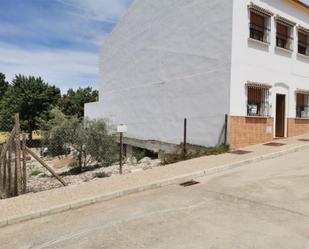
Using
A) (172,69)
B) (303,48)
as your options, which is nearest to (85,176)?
(172,69)

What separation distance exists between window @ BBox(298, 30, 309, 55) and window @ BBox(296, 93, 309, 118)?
2502 millimetres

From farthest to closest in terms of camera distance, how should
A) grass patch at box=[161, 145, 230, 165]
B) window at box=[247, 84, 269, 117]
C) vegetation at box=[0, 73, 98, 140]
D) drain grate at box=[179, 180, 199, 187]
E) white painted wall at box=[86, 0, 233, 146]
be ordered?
vegetation at box=[0, 73, 98, 140]
window at box=[247, 84, 269, 117]
white painted wall at box=[86, 0, 233, 146]
grass patch at box=[161, 145, 230, 165]
drain grate at box=[179, 180, 199, 187]

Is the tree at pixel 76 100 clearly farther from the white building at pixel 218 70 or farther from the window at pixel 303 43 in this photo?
the window at pixel 303 43

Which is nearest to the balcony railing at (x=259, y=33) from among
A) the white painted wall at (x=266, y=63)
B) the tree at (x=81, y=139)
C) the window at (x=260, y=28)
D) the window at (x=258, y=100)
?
the window at (x=260, y=28)

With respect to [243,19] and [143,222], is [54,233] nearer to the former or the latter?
[143,222]

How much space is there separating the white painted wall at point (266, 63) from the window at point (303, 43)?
550 mm

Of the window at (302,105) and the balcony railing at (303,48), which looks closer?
the window at (302,105)

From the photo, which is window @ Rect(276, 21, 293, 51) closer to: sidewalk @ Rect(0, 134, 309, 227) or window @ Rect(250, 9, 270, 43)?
window @ Rect(250, 9, 270, 43)

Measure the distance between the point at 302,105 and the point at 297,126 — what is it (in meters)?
1.52

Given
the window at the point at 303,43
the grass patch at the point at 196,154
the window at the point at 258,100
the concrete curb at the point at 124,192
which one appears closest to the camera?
the concrete curb at the point at 124,192

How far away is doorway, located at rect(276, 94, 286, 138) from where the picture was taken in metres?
17.3

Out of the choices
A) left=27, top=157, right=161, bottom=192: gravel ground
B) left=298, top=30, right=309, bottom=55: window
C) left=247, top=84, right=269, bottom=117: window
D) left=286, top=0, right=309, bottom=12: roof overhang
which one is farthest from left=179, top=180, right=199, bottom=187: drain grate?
left=298, top=30, right=309, bottom=55: window

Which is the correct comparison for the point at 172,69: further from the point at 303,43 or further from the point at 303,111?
the point at 303,43

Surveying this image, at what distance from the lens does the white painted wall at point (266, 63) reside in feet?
47.4
